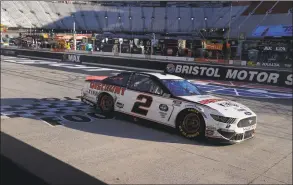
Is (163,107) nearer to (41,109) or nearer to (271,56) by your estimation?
(41,109)

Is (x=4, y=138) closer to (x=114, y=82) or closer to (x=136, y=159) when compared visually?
(x=136, y=159)

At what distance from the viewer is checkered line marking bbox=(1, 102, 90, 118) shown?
6.68m

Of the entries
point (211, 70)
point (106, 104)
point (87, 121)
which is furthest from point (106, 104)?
point (211, 70)

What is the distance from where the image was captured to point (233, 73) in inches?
571

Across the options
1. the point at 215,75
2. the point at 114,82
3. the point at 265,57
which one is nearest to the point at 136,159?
the point at 114,82

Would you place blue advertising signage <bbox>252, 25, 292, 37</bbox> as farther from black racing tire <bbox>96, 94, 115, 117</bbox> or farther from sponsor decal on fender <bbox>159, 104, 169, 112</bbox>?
sponsor decal on fender <bbox>159, 104, 169, 112</bbox>

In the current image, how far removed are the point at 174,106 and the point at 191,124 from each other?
1.57 feet

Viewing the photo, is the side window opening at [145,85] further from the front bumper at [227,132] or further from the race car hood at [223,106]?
the front bumper at [227,132]

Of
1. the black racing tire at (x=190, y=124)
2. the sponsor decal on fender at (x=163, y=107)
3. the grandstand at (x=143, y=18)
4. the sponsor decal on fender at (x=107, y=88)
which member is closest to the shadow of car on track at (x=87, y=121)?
the black racing tire at (x=190, y=124)

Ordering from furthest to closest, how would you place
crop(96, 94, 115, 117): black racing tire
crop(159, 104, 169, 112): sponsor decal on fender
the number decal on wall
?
crop(96, 94, 115, 117): black racing tire → the number decal on wall → crop(159, 104, 169, 112): sponsor decal on fender

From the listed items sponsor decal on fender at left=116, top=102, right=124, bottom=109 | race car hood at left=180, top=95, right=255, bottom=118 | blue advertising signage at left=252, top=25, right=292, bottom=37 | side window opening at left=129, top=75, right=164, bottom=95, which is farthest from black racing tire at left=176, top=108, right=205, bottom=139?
blue advertising signage at left=252, top=25, right=292, bottom=37

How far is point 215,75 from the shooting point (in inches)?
591

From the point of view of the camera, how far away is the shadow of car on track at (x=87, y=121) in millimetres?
5727

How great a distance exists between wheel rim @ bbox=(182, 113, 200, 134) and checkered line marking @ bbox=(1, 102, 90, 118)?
2926mm
